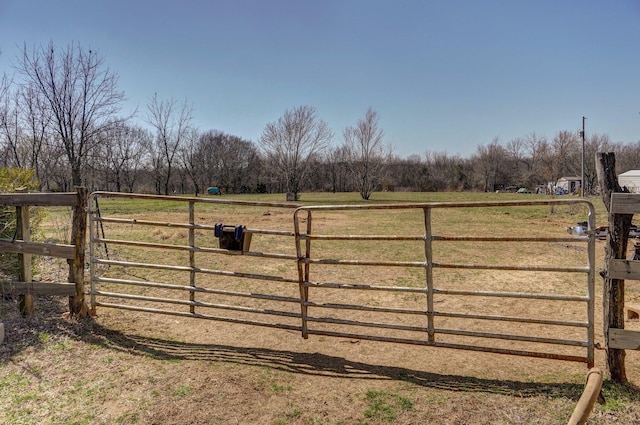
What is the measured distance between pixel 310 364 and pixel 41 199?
→ 3644 mm

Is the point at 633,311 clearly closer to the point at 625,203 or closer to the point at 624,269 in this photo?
the point at 624,269

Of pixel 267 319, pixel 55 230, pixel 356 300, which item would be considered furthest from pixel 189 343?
pixel 55 230

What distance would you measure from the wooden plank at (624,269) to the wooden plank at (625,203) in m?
0.39

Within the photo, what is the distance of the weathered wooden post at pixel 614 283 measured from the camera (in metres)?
3.01

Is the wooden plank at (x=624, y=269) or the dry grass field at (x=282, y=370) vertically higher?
the wooden plank at (x=624, y=269)

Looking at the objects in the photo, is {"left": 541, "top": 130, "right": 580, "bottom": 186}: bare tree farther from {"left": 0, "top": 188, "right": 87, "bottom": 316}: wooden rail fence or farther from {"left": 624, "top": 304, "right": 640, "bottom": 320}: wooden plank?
{"left": 0, "top": 188, "right": 87, "bottom": 316}: wooden rail fence

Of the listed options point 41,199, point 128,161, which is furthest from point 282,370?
point 128,161

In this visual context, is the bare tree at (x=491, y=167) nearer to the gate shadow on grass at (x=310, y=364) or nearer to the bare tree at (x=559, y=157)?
the bare tree at (x=559, y=157)

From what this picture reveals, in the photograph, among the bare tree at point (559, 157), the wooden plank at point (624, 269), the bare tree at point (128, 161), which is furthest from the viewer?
the bare tree at point (128, 161)

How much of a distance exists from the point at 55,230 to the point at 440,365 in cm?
764

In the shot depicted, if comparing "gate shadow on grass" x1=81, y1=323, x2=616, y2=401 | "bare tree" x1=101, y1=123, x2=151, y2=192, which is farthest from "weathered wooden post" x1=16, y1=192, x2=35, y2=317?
"bare tree" x1=101, y1=123, x2=151, y2=192

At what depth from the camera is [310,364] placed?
3.65 meters

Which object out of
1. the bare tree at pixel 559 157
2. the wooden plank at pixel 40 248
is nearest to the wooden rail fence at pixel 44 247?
the wooden plank at pixel 40 248

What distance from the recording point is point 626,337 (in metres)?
2.97
